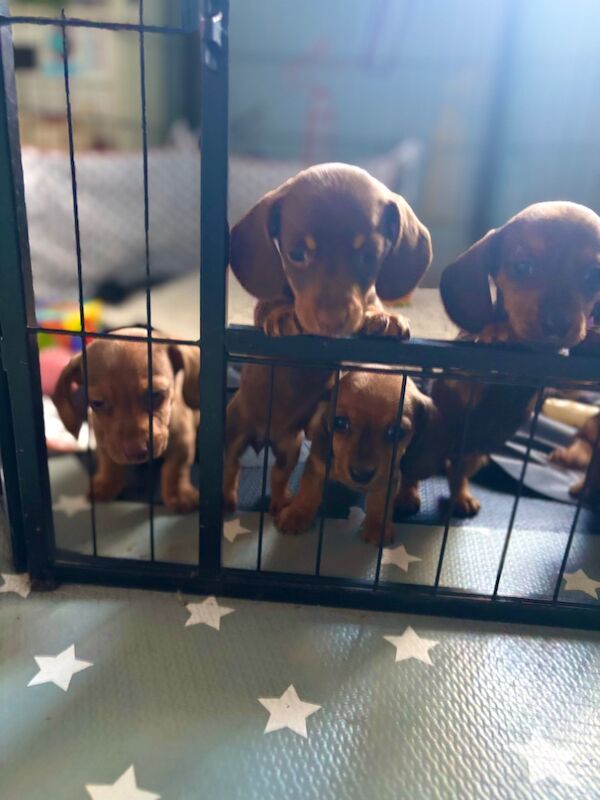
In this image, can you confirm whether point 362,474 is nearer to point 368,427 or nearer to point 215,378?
point 368,427

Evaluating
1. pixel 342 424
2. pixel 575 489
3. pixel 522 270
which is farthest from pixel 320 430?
pixel 575 489

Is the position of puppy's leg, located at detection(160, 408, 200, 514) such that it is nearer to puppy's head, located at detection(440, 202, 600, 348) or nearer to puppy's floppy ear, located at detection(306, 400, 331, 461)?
puppy's floppy ear, located at detection(306, 400, 331, 461)

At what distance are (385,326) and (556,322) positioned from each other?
0.72ft

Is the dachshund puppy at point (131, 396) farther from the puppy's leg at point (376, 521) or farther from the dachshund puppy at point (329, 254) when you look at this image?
the puppy's leg at point (376, 521)

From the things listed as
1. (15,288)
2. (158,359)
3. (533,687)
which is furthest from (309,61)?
(533,687)

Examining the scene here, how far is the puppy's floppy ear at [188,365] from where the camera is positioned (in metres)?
1.23

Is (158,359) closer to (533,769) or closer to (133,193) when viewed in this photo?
(533,769)

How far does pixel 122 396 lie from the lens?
1147 mm

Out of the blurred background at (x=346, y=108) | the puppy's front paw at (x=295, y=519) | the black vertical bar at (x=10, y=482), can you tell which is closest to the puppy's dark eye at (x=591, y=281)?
the puppy's front paw at (x=295, y=519)

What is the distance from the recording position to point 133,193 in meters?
2.62

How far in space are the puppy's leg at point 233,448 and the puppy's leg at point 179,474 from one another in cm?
7

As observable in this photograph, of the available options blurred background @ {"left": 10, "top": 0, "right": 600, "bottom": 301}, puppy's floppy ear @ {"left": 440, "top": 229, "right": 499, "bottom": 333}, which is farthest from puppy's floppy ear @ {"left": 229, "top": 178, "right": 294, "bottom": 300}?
blurred background @ {"left": 10, "top": 0, "right": 600, "bottom": 301}

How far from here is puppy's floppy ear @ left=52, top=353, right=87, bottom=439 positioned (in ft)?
3.84

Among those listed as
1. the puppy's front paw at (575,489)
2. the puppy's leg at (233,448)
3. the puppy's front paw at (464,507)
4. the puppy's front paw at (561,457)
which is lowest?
the puppy's front paw at (561,457)
